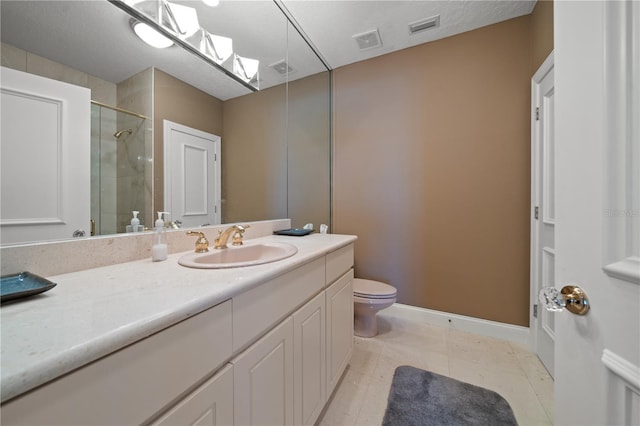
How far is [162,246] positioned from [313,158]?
1593 mm

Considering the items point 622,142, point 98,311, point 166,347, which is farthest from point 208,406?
point 622,142

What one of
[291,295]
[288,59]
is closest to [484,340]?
[291,295]

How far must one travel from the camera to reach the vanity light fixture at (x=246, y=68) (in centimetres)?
152

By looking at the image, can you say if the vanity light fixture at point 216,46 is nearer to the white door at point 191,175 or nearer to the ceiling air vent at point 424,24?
the white door at point 191,175

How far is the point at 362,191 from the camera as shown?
2.30 metres

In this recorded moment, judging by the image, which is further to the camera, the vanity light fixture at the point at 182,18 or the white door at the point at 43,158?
the vanity light fixture at the point at 182,18

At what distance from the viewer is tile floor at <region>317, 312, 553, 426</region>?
1236mm

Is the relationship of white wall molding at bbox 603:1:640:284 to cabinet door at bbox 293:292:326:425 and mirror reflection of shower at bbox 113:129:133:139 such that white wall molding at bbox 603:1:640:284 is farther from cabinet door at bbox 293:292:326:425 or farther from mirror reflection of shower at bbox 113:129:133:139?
mirror reflection of shower at bbox 113:129:133:139

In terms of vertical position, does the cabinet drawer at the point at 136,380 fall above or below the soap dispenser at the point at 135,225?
below

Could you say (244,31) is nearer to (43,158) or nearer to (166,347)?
(43,158)

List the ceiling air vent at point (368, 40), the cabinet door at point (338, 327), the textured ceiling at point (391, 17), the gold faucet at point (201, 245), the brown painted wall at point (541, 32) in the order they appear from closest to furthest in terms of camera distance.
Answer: the gold faucet at point (201, 245) → the cabinet door at point (338, 327) → the brown painted wall at point (541, 32) → the textured ceiling at point (391, 17) → the ceiling air vent at point (368, 40)

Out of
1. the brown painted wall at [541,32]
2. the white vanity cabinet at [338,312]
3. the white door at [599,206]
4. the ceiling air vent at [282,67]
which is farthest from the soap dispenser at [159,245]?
the brown painted wall at [541,32]

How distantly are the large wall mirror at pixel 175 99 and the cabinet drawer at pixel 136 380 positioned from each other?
2.15 feet

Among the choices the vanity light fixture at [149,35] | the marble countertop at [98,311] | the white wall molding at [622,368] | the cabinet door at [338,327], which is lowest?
the cabinet door at [338,327]
